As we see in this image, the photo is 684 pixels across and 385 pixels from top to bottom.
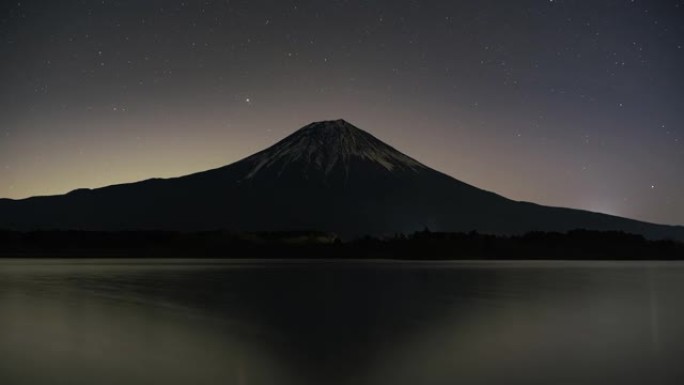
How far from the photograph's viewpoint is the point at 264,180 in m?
198

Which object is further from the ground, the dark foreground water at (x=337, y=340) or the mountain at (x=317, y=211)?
the mountain at (x=317, y=211)

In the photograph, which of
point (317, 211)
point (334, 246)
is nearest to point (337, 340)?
point (334, 246)

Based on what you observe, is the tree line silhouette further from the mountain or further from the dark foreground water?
the dark foreground water

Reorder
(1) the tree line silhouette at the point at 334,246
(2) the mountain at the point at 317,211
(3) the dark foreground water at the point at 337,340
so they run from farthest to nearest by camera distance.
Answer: (2) the mountain at the point at 317,211 < (1) the tree line silhouette at the point at 334,246 < (3) the dark foreground water at the point at 337,340

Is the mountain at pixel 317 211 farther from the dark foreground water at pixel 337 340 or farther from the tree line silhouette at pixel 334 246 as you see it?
the dark foreground water at pixel 337 340

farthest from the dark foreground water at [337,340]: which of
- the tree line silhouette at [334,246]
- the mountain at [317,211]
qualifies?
the mountain at [317,211]

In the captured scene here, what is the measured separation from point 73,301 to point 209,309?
6.25 m

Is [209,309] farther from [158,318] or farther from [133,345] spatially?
[133,345]

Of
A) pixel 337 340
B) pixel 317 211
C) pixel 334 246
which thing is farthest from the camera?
pixel 317 211

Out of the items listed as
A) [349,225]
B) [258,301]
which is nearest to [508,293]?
[258,301]

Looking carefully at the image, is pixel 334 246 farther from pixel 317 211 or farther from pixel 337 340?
pixel 337 340

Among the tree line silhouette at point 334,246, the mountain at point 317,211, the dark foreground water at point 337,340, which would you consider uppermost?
the mountain at point 317,211

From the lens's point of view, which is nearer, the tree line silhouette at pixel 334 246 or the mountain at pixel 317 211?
the tree line silhouette at pixel 334 246

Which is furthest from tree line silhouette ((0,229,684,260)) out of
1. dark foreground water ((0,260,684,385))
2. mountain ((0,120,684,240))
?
dark foreground water ((0,260,684,385))
